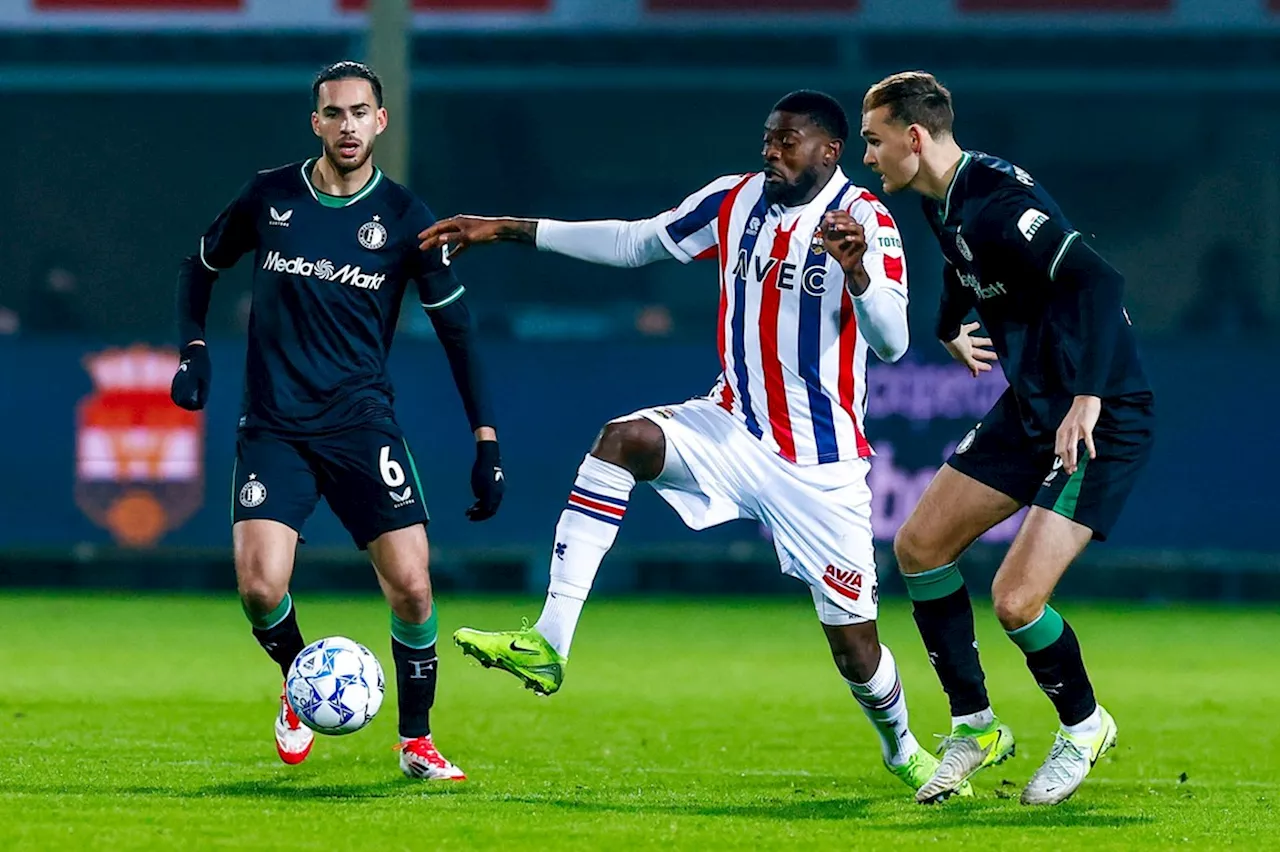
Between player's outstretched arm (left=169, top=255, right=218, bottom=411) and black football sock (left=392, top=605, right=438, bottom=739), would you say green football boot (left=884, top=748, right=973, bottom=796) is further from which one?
player's outstretched arm (left=169, top=255, right=218, bottom=411)

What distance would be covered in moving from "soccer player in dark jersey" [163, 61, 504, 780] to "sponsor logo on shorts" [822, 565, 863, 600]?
1198mm

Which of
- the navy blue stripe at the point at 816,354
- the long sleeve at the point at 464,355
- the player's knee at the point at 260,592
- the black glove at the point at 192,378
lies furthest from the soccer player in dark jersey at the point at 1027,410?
the black glove at the point at 192,378

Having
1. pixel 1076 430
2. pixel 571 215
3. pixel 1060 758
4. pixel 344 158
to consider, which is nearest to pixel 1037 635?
pixel 1060 758

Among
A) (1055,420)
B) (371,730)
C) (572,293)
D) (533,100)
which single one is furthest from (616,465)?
(533,100)

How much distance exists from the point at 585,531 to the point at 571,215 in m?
14.6

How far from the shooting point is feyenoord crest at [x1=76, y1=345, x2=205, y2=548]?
15633mm

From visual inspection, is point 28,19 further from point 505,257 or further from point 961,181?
point 961,181

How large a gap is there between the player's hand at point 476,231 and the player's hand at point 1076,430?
6.17 feet

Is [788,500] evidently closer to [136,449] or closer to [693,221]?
[693,221]

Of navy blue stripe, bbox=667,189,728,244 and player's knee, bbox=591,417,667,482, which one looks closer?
player's knee, bbox=591,417,667,482

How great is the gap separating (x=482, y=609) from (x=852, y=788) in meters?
7.27

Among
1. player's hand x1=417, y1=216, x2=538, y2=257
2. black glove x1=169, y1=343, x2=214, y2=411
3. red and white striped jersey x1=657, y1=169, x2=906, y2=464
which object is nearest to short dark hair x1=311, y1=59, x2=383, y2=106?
player's hand x1=417, y1=216, x2=538, y2=257

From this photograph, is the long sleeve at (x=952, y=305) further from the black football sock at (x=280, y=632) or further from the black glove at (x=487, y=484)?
the black football sock at (x=280, y=632)

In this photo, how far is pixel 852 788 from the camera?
8023mm
